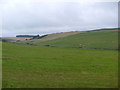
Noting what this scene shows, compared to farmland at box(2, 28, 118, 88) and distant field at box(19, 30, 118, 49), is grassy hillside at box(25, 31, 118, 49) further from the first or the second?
farmland at box(2, 28, 118, 88)

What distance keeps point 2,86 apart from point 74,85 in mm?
5459

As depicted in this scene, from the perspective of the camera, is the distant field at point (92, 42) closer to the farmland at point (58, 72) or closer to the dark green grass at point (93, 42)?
the dark green grass at point (93, 42)

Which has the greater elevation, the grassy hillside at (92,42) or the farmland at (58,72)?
the grassy hillside at (92,42)

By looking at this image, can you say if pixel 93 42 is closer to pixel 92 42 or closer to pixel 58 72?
pixel 92 42

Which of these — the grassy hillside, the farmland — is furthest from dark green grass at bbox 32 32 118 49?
the farmland

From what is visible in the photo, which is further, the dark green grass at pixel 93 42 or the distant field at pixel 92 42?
the distant field at pixel 92 42

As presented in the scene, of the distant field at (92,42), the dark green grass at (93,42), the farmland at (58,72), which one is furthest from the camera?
the distant field at (92,42)

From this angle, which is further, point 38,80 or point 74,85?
point 38,80

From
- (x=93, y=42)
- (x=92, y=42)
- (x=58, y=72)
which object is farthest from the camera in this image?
(x=92, y=42)

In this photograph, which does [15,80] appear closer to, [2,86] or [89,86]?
[2,86]

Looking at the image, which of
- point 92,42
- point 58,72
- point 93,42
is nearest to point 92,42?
point 92,42

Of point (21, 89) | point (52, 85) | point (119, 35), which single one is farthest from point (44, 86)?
point (119, 35)

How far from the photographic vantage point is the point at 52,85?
16047mm

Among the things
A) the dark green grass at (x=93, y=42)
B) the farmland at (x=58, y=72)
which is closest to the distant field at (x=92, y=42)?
the dark green grass at (x=93, y=42)
